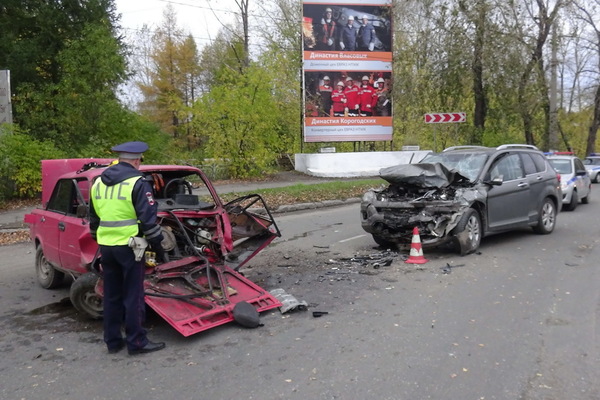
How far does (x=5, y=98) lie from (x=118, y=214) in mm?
14076

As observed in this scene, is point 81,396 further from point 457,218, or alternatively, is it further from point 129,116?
point 129,116

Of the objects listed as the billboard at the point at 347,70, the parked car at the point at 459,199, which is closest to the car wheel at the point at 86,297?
the parked car at the point at 459,199

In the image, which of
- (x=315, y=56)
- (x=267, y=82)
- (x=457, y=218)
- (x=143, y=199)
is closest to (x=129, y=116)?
(x=267, y=82)

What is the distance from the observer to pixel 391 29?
24.8 m

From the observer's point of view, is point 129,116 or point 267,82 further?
point 267,82

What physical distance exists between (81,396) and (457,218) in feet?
18.8

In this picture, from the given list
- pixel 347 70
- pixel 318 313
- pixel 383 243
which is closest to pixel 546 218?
pixel 383 243

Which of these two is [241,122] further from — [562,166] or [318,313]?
[318,313]

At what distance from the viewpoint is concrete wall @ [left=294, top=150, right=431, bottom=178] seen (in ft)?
78.8

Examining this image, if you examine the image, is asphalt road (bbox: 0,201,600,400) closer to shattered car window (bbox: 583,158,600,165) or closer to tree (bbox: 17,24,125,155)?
tree (bbox: 17,24,125,155)

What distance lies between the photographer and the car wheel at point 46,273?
680cm

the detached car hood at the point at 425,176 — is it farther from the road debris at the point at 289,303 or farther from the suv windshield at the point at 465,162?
the road debris at the point at 289,303

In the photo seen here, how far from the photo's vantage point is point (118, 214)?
4410 mm

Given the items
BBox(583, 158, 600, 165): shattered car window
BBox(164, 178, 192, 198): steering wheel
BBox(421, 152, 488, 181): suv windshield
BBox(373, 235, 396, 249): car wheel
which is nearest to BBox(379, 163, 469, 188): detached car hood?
BBox(421, 152, 488, 181): suv windshield
